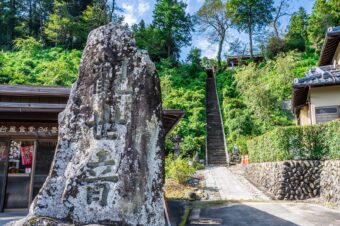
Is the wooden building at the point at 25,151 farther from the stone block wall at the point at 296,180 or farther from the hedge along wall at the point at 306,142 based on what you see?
the stone block wall at the point at 296,180

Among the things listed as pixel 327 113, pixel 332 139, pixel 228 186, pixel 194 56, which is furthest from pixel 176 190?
pixel 194 56

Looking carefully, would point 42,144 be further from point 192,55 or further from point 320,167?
point 192,55

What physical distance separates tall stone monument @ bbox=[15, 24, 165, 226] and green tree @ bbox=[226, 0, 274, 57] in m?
38.4

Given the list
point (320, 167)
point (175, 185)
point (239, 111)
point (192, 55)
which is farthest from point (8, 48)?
point (320, 167)

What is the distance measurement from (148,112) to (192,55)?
36344mm

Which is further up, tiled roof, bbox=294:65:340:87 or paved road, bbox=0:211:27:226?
tiled roof, bbox=294:65:340:87

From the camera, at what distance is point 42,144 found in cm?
980

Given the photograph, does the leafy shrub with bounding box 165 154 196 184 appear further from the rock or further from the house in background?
the house in background

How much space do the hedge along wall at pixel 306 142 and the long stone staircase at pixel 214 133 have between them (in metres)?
10.0

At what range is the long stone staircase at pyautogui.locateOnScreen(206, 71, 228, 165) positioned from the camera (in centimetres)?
2302

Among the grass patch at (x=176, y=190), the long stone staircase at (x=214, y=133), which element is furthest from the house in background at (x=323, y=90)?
the long stone staircase at (x=214, y=133)

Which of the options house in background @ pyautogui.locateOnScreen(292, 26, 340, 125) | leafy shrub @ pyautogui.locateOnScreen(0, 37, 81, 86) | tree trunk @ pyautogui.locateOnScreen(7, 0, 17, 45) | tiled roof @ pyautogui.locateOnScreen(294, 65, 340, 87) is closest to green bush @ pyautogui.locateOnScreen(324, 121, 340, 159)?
tiled roof @ pyautogui.locateOnScreen(294, 65, 340, 87)

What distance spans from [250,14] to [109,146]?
41.7 metres

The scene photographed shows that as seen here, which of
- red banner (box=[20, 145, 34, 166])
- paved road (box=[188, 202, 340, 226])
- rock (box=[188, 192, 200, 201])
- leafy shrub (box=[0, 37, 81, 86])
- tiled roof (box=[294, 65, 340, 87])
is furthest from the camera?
leafy shrub (box=[0, 37, 81, 86])
